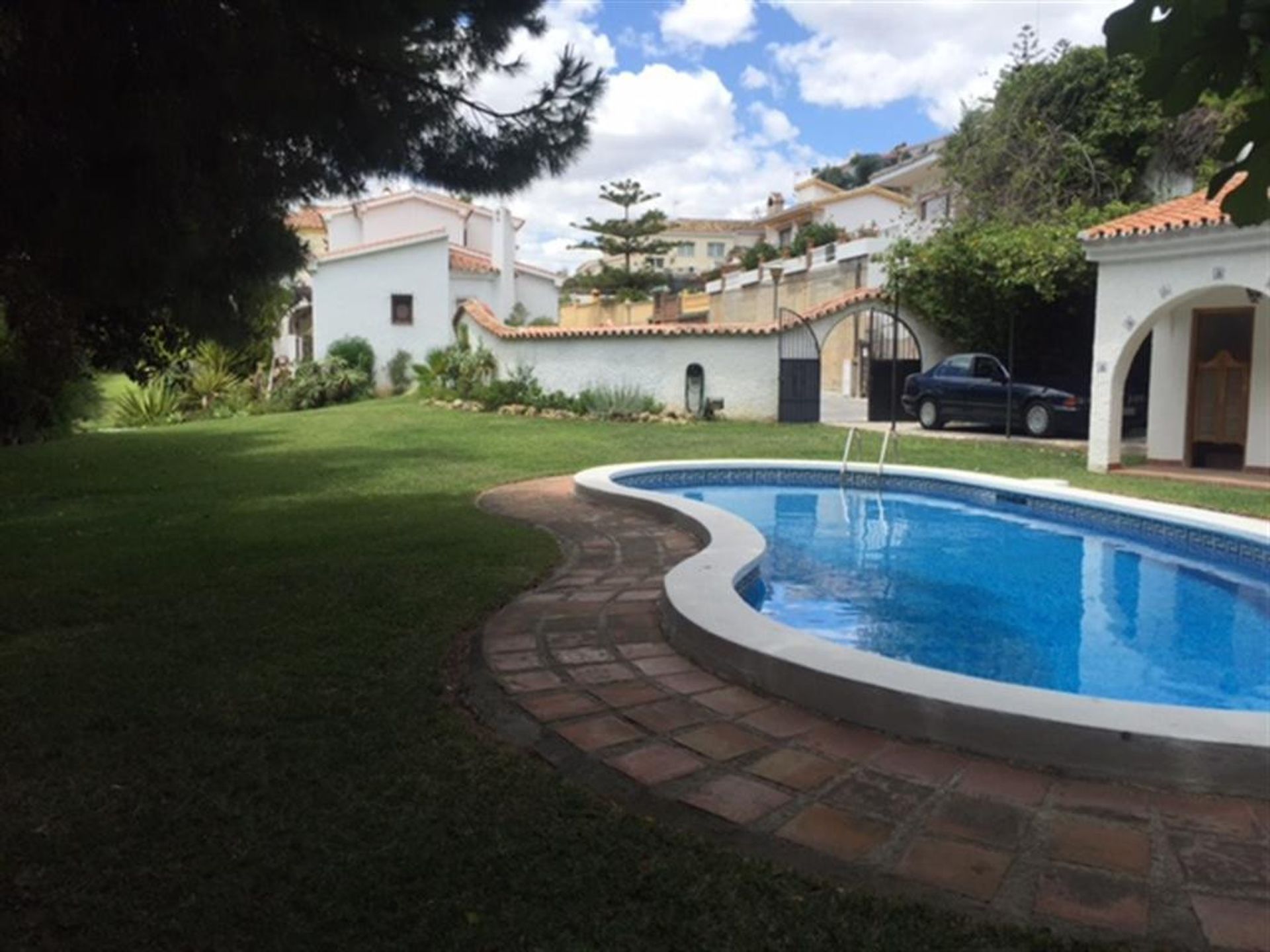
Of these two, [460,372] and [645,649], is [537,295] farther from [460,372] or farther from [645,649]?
[645,649]

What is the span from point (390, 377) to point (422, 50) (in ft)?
74.9

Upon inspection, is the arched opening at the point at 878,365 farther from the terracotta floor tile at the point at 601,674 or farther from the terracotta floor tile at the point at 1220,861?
the terracotta floor tile at the point at 1220,861

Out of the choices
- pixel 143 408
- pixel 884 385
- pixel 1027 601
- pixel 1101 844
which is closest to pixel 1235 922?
pixel 1101 844

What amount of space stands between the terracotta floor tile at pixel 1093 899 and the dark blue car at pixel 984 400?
16.0 metres

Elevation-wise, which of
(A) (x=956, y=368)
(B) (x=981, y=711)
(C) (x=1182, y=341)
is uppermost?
(C) (x=1182, y=341)

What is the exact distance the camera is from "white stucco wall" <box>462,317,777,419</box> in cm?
2009

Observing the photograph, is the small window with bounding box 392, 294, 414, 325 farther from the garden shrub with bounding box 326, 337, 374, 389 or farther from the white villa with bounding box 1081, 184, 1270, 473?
the white villa with bounding box 1081, 184, 1270, 473

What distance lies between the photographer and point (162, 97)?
3986mm

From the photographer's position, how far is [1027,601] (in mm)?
7219

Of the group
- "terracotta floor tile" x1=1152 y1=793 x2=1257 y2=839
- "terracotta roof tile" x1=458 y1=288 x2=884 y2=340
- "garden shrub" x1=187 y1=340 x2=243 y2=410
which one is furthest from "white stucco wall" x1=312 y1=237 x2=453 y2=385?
"terracotta floor tile" x1=1152 y1=793 x2=1257 y2=839

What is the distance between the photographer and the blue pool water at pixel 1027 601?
568cm

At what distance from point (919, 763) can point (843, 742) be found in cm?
31

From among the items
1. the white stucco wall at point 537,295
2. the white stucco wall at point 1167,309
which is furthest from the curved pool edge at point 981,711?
the white stucco wall at point 537,295

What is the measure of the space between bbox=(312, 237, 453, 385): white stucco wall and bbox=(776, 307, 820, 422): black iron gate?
12.1m
